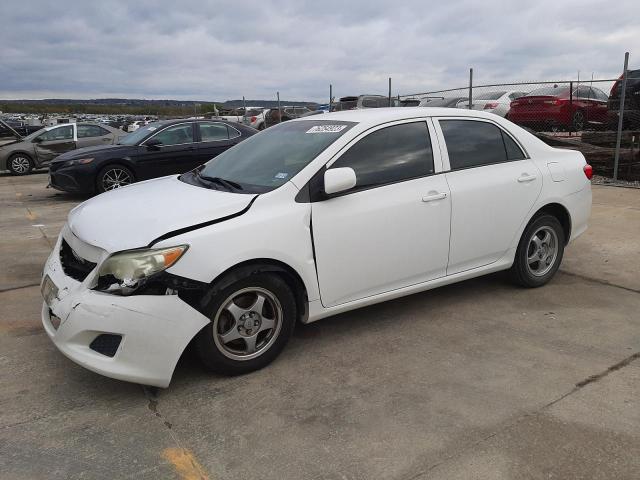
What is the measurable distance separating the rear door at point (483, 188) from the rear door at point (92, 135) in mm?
12198

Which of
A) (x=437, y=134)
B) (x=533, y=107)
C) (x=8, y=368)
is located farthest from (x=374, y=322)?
(x=533, y=107)

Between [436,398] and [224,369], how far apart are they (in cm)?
124

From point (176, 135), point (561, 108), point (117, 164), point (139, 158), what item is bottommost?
point (117, 164)

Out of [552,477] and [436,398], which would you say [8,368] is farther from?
[552,477]

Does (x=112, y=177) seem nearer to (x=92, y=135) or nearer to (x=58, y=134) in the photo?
(x=92, y=135)

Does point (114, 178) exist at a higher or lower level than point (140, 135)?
lower

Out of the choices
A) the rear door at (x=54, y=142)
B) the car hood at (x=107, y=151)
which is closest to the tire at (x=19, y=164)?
the rear door at (x=54, y=142)

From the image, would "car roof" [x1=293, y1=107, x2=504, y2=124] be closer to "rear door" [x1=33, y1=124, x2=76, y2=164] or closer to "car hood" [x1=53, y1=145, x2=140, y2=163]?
"car hood" [x1=53, y1=145, x2=140, y2=163]

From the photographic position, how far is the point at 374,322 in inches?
165

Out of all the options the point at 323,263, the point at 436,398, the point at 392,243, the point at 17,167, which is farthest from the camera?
the point at 17,167

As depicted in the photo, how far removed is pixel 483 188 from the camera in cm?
426

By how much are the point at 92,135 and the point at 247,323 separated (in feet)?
43.2

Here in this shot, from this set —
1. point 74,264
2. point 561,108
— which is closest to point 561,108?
point 561,108

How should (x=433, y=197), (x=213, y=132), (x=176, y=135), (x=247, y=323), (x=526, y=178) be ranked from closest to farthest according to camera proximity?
1. (x=247, y=323)
2. (x=433, y=197)
3. (x=526, y=178)
4. (x=176, y=135)
5. (x=213, y=132)
